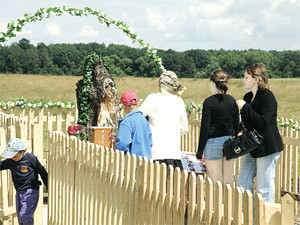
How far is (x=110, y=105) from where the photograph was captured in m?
8.19

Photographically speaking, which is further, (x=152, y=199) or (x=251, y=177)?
(x=251, y=177)

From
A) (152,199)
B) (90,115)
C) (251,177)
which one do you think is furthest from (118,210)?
(90,115)

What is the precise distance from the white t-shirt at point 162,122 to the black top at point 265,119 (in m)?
0.88

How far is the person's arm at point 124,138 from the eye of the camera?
4848mm

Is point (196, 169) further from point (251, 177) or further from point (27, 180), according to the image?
point (27, 180)

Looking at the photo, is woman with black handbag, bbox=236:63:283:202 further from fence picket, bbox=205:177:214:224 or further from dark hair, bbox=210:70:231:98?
fence picket, bbox=205:177:214:224

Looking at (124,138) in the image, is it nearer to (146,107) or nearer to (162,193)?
(146,107)

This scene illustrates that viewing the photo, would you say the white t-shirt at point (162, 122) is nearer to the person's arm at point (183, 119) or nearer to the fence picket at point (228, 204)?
the person's arm at point (183, 119)

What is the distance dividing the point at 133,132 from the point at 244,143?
1286mm

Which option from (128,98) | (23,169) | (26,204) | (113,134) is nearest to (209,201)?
(128,98)

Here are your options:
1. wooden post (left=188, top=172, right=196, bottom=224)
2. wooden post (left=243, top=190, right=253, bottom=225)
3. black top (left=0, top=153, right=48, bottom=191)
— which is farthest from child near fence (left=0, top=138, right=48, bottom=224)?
wooden post (left=243, top=190, right=253, bottom=225)

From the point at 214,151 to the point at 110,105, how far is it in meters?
3.32

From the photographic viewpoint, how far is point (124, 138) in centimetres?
486

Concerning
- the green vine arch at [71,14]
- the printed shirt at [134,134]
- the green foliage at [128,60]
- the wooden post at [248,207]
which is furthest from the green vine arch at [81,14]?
the green foliage at [128,60]
